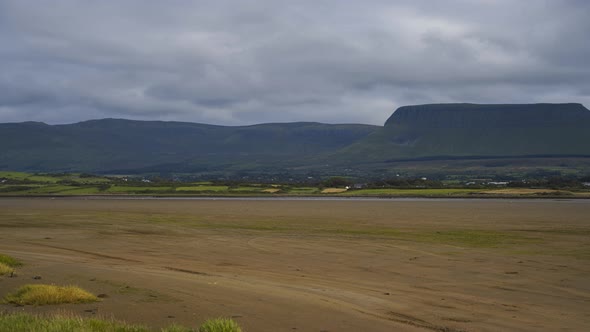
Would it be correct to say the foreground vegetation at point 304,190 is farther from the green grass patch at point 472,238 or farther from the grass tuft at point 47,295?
the grass tuft at point 47,295

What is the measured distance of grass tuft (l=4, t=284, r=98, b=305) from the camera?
579 inches

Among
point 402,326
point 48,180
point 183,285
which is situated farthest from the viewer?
point 48,180

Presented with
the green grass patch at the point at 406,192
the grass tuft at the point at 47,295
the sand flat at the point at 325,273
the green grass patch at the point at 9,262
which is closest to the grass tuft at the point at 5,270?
the sand flat at the point at 325,273

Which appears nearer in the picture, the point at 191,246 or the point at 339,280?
the point at 339,280

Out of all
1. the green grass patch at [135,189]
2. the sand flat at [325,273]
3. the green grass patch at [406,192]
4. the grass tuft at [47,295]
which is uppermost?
the grass tuft at [47,295]

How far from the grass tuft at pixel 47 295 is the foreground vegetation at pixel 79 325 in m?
2.22

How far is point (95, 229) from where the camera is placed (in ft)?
124

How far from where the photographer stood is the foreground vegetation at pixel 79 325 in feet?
37.5

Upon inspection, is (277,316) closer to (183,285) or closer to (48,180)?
(183,285)

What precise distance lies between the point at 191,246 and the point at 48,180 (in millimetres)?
106241

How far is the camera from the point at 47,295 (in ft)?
48.8

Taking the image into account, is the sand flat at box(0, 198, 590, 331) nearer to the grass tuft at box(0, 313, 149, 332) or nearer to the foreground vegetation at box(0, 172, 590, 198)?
the grass tuft at box(0, 313, 149, 332)

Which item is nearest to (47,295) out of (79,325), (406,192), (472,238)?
(79,325)

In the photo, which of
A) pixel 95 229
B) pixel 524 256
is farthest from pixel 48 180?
pixel 524 256
